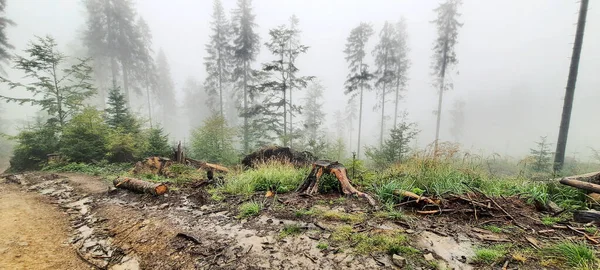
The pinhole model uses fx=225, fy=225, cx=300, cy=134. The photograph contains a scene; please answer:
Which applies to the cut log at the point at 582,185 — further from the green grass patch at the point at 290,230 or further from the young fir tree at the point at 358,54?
the young fir tree at the point at 358,54

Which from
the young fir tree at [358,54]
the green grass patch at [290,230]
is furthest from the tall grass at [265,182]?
the young fir tree at [358,54]

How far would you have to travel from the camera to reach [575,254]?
228 centimetres

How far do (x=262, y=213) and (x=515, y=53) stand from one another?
14128cm

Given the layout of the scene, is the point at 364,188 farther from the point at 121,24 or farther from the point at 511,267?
the point at 121,24

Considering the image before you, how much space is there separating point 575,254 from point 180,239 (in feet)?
14.9

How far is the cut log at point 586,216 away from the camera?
10.1 feet

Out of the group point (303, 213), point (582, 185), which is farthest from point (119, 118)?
point (582, 185)

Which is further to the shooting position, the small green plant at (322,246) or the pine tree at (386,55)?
the pine tree at (386,55)

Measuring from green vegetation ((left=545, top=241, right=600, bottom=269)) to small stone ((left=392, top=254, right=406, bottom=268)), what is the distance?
150 centimetres

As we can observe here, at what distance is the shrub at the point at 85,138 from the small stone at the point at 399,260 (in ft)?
39.5

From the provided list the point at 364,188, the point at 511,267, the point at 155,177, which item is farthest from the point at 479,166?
the point at 155,177

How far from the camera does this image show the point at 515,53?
10012 centimetres

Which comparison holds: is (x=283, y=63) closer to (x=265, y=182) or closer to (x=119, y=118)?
(x=119, y=118)

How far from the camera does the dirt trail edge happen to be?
2.59m
